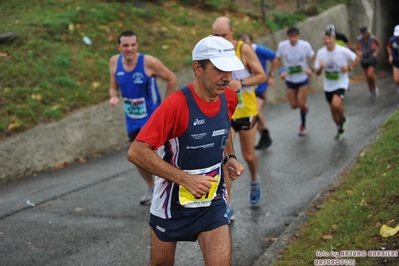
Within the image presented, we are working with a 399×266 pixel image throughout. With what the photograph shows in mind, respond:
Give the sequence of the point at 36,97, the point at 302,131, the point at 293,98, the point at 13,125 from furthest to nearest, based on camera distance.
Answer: the point at 293,98 < the point at 302,131 < the point at 36,97 < the point at 13,125

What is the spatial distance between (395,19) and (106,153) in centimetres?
1819

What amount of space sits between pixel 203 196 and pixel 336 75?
283 inches

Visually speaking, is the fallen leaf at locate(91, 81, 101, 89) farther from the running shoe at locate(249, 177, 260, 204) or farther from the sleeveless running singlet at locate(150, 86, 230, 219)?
the sleeveless running singlet at locate(150, 86, 230, 219)

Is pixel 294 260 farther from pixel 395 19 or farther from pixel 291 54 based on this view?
pixel 395 19

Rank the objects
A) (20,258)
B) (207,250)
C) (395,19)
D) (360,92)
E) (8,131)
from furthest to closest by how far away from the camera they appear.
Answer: (395,19)
(360,92)
(8,131)
(20,258)
(207,250)

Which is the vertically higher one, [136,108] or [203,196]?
[203,196]

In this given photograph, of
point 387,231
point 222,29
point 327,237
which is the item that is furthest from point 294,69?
point 387,231

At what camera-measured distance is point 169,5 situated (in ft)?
53.5

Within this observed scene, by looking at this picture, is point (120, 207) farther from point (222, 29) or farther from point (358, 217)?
point (358, 217)

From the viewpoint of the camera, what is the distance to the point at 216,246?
12.9 feet

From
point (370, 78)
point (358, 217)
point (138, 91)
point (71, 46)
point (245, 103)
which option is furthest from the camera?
point (370, 78)

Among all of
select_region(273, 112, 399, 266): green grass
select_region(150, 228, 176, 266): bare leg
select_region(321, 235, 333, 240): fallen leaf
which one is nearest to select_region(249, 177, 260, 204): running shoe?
select_region(273, 112, 399, 266): green grass

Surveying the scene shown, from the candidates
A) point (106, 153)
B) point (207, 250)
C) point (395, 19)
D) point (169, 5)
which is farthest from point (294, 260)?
point (395, 19)

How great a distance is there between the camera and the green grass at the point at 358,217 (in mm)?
5020
